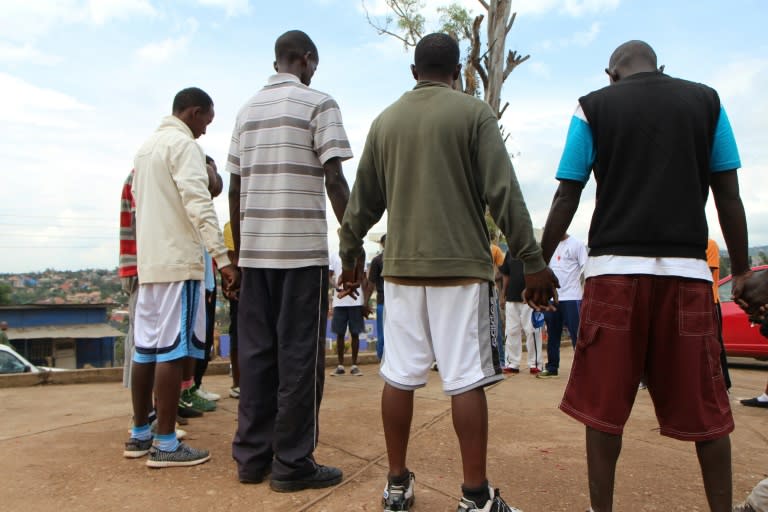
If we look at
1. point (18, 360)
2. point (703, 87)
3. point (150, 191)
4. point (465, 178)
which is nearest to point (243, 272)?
point (150, 191)

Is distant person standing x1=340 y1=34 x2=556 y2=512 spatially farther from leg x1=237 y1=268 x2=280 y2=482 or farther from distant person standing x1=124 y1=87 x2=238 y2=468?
distant person standing x1=124 y1=87 x2=238 y2=468

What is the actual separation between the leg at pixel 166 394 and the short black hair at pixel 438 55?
210 centimetres

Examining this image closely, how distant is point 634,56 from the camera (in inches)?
96.3

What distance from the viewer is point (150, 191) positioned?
3432 millimetres

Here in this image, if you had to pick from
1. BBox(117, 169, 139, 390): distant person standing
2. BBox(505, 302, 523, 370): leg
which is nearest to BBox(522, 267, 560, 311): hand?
BBox(117, 169, 139, 390): distant person standing

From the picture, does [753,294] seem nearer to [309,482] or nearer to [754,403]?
[309,482]

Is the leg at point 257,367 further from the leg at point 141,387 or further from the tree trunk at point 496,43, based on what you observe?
the tree trunk at point 496,43

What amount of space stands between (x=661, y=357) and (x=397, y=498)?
1221 millimetres

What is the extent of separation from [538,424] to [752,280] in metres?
2.30

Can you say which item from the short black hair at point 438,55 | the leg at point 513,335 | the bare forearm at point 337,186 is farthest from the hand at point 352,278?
the leg at point 513,335

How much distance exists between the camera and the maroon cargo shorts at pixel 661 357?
217 centimetres

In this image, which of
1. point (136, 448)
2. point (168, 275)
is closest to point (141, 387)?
point (136, 448)

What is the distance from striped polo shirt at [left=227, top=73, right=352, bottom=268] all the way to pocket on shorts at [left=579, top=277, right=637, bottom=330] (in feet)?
4.60

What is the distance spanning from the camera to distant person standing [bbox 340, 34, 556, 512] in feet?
7.99
